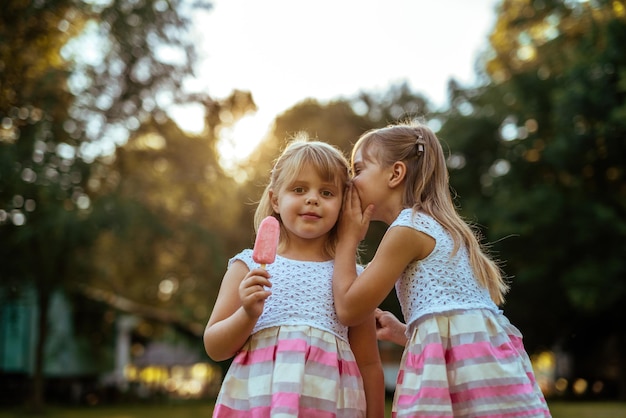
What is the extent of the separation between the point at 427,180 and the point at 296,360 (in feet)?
3.48

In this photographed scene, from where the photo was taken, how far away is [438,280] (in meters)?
3.35

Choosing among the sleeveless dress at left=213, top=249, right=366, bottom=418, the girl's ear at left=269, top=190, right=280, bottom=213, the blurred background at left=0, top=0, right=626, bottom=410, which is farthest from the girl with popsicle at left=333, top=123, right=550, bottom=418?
the blurred background at left=0, top=0, right=626, bottom=410

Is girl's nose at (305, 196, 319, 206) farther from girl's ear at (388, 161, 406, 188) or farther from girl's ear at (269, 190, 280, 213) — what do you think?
girl's ear at (388, 161, 406, 188)

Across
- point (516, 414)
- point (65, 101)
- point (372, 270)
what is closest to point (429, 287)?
point (372, 270)

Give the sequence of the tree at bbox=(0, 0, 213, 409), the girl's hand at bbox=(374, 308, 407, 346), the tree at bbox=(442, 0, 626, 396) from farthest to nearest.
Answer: the tree at bbox=(442, 0, 626, 396) < the tree at bbox=(0, 0, 213, 409) < the girl's hand at bbox=(374, 308, 407, 346)

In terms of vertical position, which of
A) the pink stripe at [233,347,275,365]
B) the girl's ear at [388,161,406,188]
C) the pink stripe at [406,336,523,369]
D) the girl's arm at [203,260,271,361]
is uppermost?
the girl's ear at [388,161,406,188]

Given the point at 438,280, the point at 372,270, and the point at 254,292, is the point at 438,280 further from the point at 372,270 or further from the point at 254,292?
the point at 254,292

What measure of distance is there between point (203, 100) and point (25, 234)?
657cm

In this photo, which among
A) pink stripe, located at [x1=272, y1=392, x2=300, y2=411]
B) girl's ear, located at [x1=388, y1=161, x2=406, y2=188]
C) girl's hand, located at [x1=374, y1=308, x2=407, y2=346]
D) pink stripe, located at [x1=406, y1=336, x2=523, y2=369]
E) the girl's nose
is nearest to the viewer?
pink stripe, located at [x1=272, y1=392, x2=300, y2=411]

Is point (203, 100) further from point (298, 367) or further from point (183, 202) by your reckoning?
point (298, 367)

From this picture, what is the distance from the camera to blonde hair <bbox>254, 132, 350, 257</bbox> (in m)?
3.49

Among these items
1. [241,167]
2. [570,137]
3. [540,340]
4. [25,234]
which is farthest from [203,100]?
[540,340]

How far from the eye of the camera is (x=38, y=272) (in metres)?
22.0

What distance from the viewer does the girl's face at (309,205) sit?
345cm
